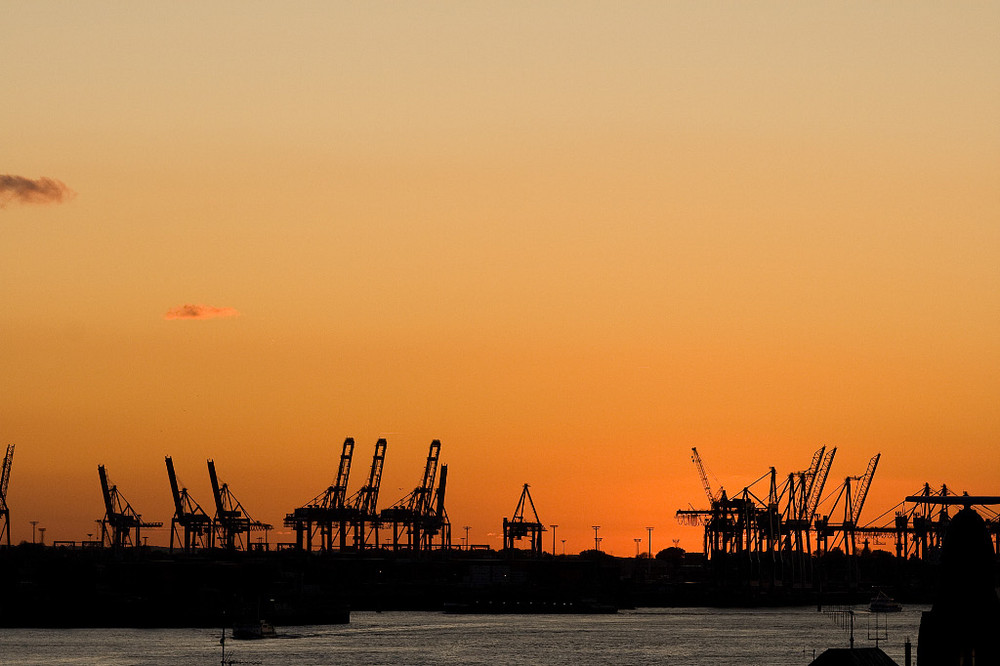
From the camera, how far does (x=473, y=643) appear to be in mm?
129250

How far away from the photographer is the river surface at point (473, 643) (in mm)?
107562

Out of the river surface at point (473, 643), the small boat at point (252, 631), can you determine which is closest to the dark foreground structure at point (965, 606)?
the river surface at point (473, 643)

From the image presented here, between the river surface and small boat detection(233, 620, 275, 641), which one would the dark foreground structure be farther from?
small boat detection(233, 620, 275, 641)

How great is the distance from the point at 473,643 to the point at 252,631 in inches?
647

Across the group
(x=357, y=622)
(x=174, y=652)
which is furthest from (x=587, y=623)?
(x=174, y=652)

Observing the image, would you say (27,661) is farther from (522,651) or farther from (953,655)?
(953,655)

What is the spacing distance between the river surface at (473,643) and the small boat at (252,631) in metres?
0.89

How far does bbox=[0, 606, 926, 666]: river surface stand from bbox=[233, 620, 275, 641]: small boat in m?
0.89

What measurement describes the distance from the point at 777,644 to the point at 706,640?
9.58 m

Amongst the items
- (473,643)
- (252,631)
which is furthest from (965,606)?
(252,631)

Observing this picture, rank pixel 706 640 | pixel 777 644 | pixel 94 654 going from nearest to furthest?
pixel 94 654 → pixel 777 644 → pixel 706 640

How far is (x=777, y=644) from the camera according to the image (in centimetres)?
12656

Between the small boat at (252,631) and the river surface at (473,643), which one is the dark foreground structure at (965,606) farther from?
the small boat at (252,631)

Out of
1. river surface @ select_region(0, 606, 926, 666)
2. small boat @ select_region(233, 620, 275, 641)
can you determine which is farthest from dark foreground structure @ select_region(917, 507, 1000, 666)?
small boat @ select_region(233, 620, 275, 641)
